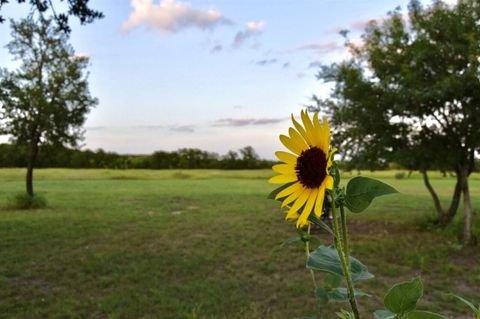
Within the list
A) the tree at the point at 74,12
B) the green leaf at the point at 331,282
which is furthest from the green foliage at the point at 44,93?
the green leaf at the point at 331,282

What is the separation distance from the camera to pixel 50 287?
17.3 ft

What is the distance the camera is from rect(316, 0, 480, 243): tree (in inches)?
258

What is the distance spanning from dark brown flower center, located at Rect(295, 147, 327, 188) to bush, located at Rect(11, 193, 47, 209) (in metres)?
14.2

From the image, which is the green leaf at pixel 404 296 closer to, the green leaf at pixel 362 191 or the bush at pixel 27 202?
the green leaf at pixel 362 191

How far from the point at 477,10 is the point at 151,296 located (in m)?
6.42

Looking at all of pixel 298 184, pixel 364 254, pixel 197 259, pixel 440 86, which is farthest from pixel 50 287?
pixel 440 86

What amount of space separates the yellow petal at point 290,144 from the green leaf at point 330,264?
0.54ft

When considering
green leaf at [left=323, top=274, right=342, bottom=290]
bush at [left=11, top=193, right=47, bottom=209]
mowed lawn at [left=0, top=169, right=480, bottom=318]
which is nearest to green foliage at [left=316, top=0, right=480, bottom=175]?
mowed lawn at [left=0, top=169, right=480, bottom=318]

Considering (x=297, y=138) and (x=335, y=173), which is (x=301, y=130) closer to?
(x=297, y=138)

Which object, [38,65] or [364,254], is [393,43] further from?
[38,65]

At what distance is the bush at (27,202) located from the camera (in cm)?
1322

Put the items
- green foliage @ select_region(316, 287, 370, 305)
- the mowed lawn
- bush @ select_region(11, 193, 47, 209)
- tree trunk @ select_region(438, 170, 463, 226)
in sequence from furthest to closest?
bush @ select_region(11, 193, 47, 209), tree trunk @ select_region(438, 170, 463, 226), the mowed lawn, green foliage @ select_region(316, 287, 370, 305)

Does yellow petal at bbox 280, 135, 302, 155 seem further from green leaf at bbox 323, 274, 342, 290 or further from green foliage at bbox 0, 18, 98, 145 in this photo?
green foliage at bbox 0, 18, 98, 145

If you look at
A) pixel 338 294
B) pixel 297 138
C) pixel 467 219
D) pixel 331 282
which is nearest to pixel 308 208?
pixel 297 138
